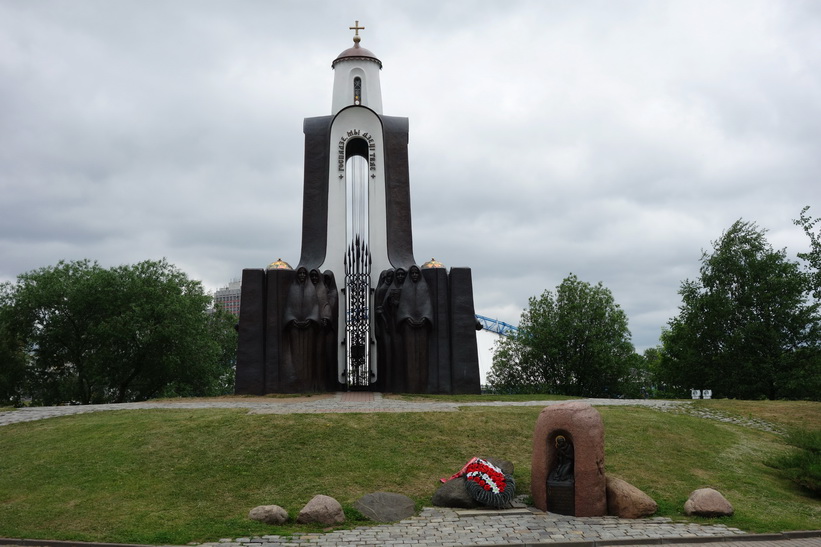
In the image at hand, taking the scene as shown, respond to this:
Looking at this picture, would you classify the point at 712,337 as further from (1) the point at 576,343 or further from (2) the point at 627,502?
(2) the point at 627,502

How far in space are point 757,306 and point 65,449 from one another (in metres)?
24.9

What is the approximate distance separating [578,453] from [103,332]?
24.2 metres

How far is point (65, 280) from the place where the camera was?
3006cm

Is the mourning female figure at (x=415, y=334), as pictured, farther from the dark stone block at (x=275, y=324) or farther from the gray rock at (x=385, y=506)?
the gray rock at (x=385, y=506)

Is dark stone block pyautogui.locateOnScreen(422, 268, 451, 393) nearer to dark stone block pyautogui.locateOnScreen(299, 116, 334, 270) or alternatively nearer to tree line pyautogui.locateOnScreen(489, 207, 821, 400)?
dark stone block pyautogui.locateOnScreen(299, 116, 334, 270)

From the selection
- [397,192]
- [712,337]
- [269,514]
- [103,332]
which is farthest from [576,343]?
[269,514]

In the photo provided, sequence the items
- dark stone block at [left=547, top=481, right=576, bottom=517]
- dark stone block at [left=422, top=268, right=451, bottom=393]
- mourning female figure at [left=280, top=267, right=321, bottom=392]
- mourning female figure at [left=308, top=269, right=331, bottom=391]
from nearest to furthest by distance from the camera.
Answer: dark stone block at [left=547, top=481, right=576, bottom=517]
mourning female figure at [left=280, top=267, right=321, bottom=392]
dark stone block at [left=422, top=268, right=451, bottom=393]
mourning female figure at [left=308, top=269, right=331, bottom=391]

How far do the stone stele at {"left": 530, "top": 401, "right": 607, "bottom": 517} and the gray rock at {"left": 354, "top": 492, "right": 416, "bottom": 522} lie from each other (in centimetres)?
182

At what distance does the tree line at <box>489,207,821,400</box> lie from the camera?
87.9ft

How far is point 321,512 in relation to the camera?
8898mm

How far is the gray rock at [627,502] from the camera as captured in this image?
372 inches

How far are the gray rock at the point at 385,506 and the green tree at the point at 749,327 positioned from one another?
20.4m

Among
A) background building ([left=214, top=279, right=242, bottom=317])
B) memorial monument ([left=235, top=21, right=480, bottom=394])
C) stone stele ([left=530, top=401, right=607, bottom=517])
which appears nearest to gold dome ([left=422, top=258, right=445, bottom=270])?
memorial monument ([left=235, top=21, right=480, bottom=394])

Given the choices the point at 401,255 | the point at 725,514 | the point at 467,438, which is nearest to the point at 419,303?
the point at 401,255
